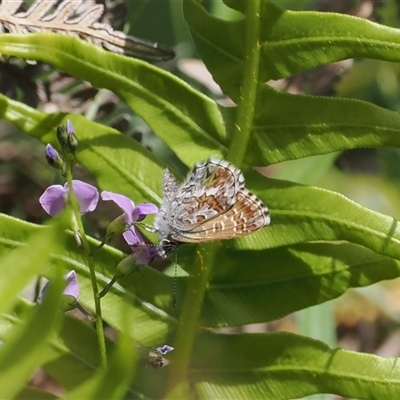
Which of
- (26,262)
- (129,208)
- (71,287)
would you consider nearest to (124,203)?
(129,208)

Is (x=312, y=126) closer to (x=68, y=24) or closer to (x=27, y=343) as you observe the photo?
(x=68, y=24)

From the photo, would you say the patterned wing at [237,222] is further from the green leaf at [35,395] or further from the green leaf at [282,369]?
the green leaf at [35,395]

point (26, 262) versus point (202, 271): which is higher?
point (202, 271)

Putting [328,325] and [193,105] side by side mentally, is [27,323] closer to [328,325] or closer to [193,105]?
[193,105]

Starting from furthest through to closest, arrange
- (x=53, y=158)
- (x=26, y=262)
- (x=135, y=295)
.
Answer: (x=135, y=295)
(x=53, y=158)
(x=26, y=262)

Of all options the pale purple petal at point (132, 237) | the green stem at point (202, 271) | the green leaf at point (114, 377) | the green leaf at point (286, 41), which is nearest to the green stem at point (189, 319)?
the green stem at point (202, 271)

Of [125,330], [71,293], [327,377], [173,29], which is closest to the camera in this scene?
[125,330]

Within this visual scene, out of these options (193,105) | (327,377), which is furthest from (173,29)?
(327,377)
